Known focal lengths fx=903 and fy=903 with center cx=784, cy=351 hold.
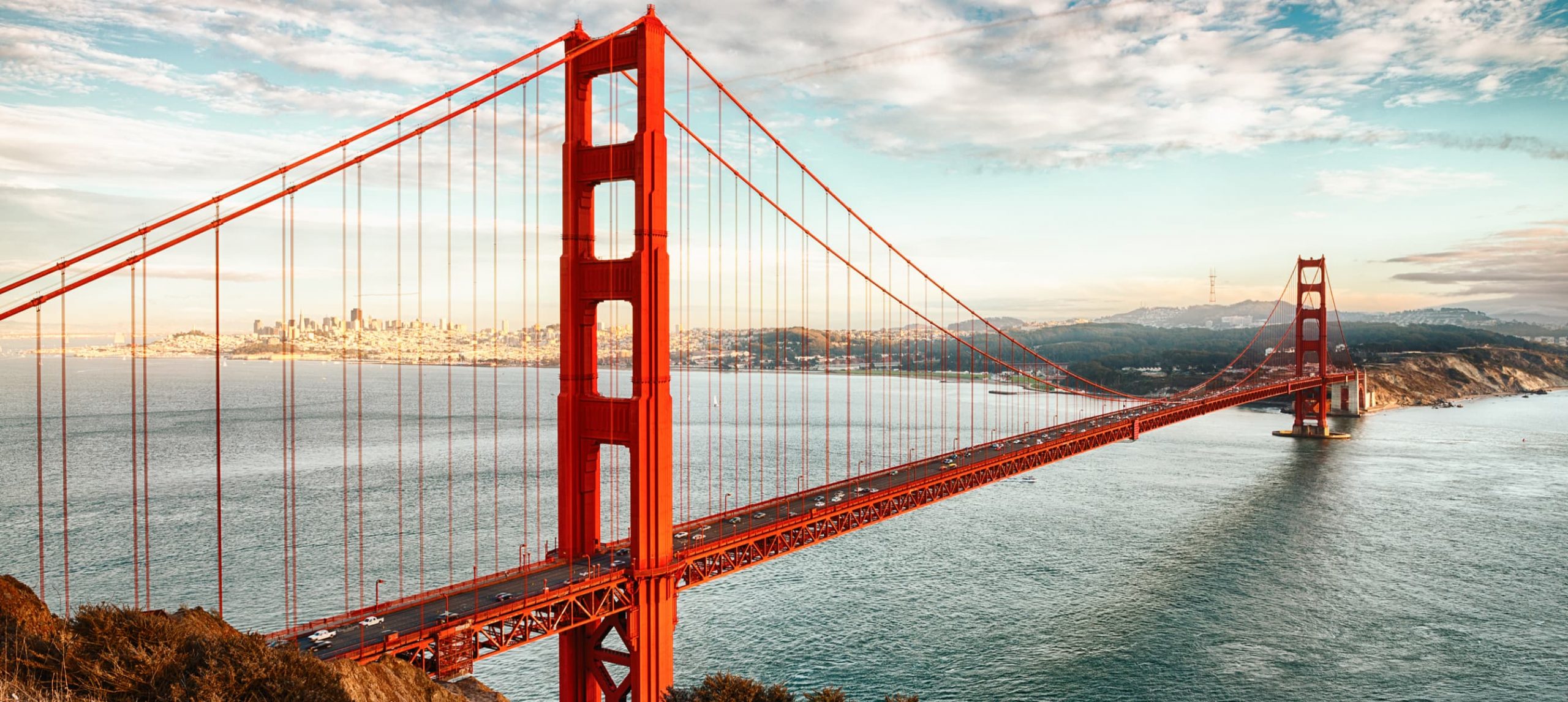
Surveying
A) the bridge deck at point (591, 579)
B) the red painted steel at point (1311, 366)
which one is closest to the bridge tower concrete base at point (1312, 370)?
the red painted steel at point (1311, 366)

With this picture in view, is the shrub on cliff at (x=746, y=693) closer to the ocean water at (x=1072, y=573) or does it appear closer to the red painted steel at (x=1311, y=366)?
the ocean water at (x=1072, y=573)

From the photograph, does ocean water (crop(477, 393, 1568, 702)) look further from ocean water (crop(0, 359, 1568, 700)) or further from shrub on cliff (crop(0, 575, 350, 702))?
shrub on cliff (crop(0, 575, 350, 702))

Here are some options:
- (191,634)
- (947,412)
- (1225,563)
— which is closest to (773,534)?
(191,634)

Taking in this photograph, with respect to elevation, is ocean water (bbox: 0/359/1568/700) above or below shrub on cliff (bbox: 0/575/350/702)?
below

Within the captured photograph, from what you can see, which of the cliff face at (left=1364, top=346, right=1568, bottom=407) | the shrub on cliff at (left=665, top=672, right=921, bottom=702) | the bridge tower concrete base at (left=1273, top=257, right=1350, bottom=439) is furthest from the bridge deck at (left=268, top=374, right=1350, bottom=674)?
the cliff face at (left=1364, top=346, right=1568, bottom=407)

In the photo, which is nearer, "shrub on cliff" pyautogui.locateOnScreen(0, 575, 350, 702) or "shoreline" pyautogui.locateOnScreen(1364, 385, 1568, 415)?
"shrub on cliff" pyautogui.locateOnScreen(0, 575, 350, 702)

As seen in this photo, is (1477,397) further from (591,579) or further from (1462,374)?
(591,579)
